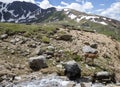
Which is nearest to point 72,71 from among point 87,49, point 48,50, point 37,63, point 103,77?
point 103,77

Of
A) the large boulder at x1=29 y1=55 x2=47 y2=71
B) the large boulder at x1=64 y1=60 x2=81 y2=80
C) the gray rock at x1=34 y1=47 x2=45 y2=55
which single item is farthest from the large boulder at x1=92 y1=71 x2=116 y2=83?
the gray rock at x1=34 y1=47 x2=45 y2=55

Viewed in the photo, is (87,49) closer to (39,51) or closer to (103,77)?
(39,51)

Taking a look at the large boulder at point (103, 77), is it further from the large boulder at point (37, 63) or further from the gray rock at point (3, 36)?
the gray rock at point (3, 36)

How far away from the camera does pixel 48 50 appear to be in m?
38.0

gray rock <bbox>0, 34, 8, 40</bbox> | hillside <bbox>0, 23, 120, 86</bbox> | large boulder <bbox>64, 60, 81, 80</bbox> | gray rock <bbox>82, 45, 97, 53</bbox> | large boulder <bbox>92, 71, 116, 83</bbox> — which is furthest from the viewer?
gray rock <bbox>0, 34, 8, 40</bbox>

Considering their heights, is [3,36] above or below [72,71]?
above

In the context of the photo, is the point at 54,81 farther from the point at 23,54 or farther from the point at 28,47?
the point at 28,47

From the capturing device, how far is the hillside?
32.3 metres

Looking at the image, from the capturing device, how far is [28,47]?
Answer: 3944cm

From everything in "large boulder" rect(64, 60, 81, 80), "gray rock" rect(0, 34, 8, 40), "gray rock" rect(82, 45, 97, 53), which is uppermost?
"gray rock" rect(0, 34, 8, 40)

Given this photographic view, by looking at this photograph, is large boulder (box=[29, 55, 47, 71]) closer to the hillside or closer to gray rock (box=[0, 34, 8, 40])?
the hillside

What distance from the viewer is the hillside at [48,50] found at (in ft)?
106

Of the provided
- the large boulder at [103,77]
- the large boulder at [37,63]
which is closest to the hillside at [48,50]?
the large boulder at [37,63]

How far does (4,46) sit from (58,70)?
10.7m
